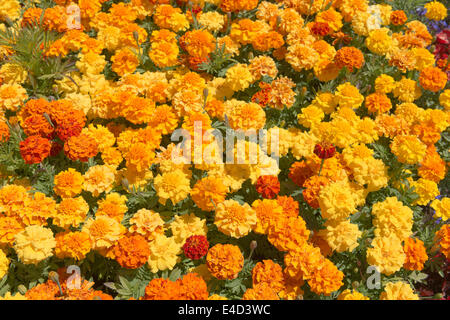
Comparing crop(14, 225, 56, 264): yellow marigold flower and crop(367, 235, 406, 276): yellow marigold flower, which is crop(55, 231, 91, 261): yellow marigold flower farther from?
crop(367, 235, 406, 276): yellow marigold flower

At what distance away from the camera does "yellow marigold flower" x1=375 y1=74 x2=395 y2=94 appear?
153 inches

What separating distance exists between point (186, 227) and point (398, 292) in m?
1.53

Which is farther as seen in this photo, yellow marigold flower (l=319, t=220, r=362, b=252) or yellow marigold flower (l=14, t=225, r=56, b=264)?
yellow marigold flower (l=319, t=220, r=362, b=252)

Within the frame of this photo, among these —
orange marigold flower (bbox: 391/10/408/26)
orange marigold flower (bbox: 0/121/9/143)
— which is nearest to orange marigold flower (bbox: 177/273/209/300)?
orange marigold flower (bbox: 0/121/9/143)

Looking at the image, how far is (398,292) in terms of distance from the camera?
2.60 metres

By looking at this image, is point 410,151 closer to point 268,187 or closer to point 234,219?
point 268,187

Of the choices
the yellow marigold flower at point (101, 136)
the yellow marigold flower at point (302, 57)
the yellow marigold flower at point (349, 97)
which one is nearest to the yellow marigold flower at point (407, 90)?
the yellow marigold flower at point (349, 97)

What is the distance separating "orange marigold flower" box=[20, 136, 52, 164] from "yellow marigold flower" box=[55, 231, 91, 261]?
0.68 m

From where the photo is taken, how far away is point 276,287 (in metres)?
2.66

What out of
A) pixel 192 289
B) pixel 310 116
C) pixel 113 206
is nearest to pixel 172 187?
pixel 113 206

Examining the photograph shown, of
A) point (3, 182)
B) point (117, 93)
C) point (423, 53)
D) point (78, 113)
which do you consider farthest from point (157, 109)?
point (423, 53)

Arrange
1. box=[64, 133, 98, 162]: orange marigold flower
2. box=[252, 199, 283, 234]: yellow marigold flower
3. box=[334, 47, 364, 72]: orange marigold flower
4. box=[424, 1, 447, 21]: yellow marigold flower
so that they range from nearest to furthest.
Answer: box=[252, 199, 283, 234]: yellow marigold flower
box=[64, 133, 98, 162]: orange marigold flower
box=[334, 47, 364, 72]: orange marigold flower
box=[424, 1, 447, 21]: yellow marigold flower

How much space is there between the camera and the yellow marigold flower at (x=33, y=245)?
2.64m
